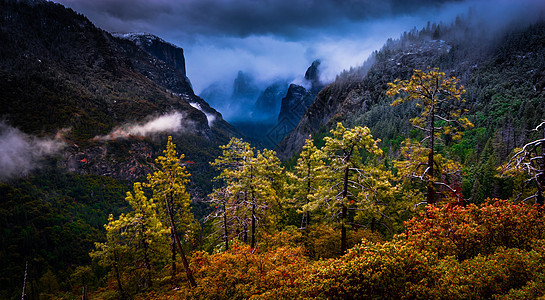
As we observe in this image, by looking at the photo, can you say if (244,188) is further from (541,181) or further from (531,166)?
(541,181)

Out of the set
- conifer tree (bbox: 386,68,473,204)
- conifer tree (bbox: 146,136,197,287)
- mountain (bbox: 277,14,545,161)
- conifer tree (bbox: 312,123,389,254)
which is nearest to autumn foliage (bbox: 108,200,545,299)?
conifer tree (bbox: 386,68,473,204)

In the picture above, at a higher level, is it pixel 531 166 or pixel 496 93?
pixel 496 93

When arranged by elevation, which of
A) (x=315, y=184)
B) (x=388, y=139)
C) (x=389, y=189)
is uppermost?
(x=388, y=139)

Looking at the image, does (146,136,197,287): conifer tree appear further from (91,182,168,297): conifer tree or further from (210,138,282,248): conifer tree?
(210,138,282,248): conifer tree

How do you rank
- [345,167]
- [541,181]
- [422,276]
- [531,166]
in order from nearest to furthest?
[422,276]
[531,166]
[541,181]
[345,167]

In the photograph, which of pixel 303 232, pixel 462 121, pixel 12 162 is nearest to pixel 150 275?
pixel 303 232

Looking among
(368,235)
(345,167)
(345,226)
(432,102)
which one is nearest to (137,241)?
(345,226)

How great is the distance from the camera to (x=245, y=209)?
19.3 m

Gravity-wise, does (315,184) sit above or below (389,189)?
above

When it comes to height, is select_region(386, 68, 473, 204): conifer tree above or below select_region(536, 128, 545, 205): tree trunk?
above

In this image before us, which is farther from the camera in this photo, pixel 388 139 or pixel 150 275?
pixel 388 139

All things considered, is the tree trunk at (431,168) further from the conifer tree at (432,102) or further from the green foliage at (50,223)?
the green foliage at (50,223)

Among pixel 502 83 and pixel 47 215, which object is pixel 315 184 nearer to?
pixel 47 215

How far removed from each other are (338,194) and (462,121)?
24.8 feet
